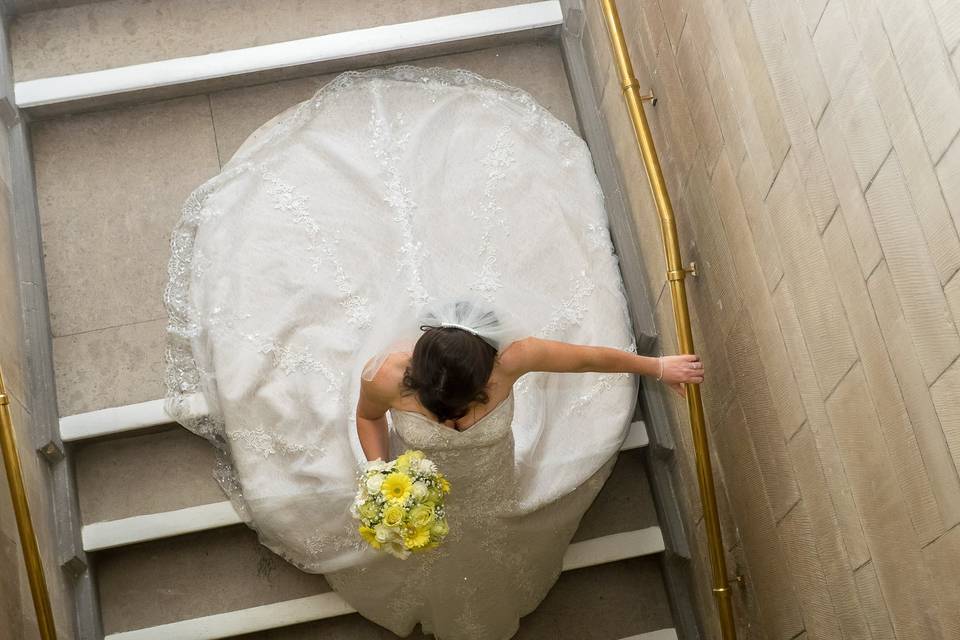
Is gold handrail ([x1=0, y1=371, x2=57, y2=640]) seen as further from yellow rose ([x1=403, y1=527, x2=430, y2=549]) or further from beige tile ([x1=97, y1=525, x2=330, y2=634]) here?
yellow rose ([x1=403, y1=527, x2=430, y2=549])

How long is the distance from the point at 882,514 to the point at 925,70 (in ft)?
3.66

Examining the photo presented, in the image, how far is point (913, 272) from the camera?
7.34 feet

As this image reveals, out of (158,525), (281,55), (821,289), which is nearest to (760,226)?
(821,289)

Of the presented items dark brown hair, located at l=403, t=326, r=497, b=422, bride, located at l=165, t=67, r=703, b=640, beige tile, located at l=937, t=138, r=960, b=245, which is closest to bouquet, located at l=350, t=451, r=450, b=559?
dark brown hair, located at l=403, t=326, r=497, b=422

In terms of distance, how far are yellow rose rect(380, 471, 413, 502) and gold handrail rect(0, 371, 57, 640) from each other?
1297 mm

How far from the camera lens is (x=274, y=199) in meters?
4.04

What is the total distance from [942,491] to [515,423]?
1763mm

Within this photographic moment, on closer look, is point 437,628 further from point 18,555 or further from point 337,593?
point 18,555

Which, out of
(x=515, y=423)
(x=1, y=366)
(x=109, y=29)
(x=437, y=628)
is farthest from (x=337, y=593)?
(x=109, y=29)

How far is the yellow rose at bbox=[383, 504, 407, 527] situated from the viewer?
291 centimetres

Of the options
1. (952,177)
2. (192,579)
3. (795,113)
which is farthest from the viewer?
(192,579)

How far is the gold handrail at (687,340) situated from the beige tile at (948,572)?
108 cm

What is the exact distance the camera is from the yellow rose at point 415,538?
9.66 ft

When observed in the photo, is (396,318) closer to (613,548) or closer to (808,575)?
(613,548)
